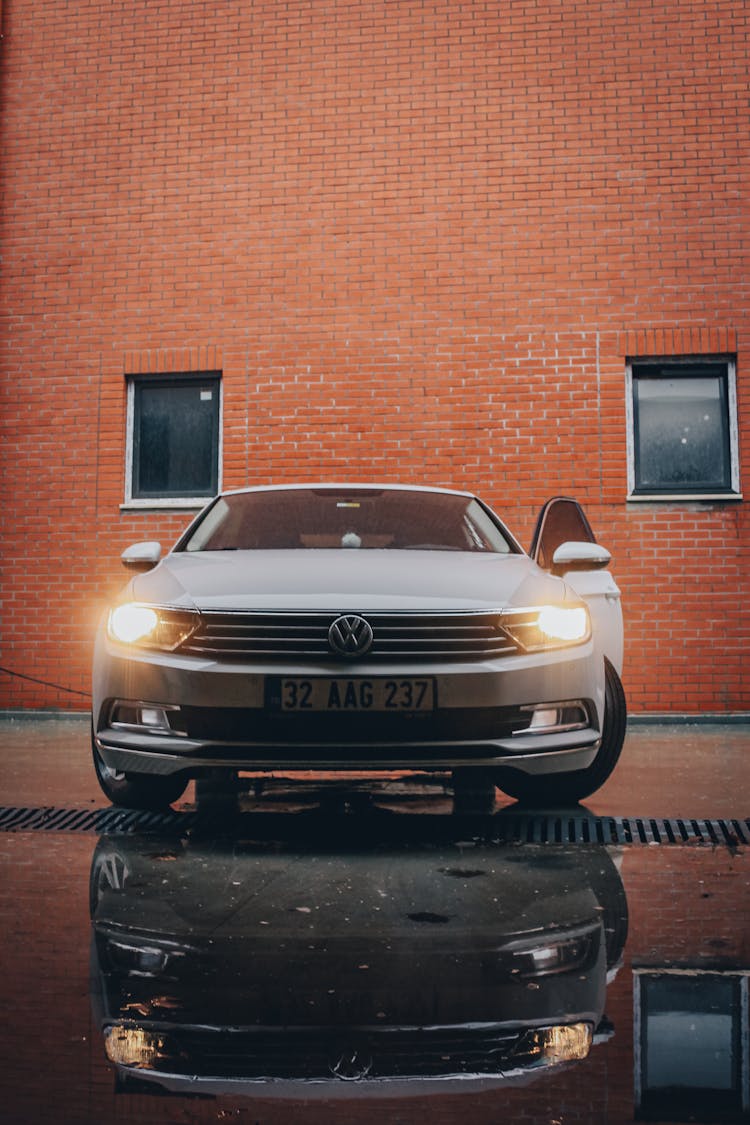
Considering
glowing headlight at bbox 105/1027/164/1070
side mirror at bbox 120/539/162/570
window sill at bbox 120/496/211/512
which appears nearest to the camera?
glowing headlight at bbox 105/1027/164/1070

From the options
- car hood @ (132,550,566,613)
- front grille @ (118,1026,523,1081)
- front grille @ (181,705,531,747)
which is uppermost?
car hood @ (132,550,566,613)

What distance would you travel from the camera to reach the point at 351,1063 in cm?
215

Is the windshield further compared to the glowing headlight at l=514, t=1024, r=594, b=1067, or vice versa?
the windshield

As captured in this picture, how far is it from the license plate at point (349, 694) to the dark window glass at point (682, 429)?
6.52 m

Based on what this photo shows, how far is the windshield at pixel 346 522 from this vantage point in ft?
18.3

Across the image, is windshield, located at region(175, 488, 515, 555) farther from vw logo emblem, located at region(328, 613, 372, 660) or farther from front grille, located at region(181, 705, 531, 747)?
front grille, located at region(181, 705, 531, 747)

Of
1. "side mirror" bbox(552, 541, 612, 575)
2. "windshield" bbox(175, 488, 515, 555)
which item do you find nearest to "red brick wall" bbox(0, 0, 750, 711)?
"windshield" bbox(175, 488, 515, 555)

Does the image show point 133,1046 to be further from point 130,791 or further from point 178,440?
point 178,440

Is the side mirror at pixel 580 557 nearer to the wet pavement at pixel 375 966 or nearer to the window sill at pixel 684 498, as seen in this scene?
the wet pavement at pixel 375 966

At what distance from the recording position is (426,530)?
5719 mm

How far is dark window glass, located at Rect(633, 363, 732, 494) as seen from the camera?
10.2 m

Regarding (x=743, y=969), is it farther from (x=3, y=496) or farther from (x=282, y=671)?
(x=3, y=496)

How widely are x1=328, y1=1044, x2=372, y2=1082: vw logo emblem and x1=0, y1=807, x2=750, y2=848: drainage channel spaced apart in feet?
7.57

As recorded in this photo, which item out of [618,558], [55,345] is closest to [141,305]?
[55,345]
